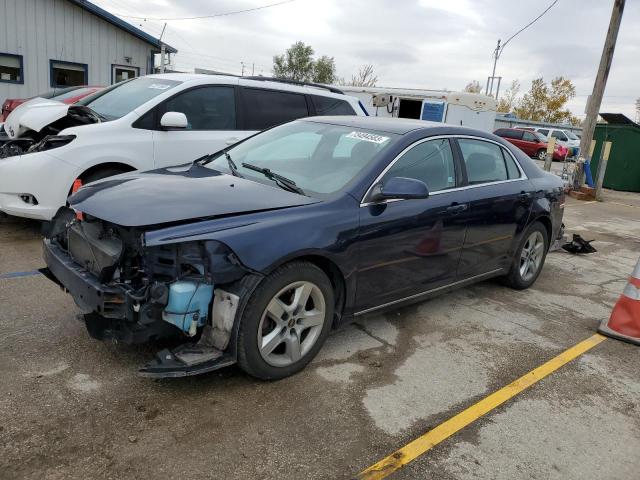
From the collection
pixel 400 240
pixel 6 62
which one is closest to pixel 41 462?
pixel 400 240

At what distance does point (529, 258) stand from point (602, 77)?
471 inches

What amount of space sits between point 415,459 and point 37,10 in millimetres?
16343

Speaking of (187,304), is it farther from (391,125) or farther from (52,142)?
(52,142)

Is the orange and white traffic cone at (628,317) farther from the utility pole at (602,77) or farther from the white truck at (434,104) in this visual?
the white truck at (434,104)

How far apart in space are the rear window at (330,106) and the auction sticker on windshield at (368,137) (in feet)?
10.6

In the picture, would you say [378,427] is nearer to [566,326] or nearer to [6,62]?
[566,326]

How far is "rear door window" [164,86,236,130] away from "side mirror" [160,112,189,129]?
1.26 ft

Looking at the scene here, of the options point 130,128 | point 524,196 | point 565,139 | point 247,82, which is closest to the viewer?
point 524,196

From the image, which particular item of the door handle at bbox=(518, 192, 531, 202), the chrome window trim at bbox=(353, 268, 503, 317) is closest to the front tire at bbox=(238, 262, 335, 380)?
the chrome window trim at bbox=(353, 268, 503, 317)

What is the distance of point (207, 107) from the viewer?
6289 mm

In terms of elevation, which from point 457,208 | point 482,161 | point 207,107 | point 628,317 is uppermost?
point 207,107

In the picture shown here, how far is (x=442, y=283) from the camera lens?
14.2 ft

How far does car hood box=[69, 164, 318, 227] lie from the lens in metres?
2.92

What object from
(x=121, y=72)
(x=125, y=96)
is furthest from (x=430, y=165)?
(x=121, y=72)
